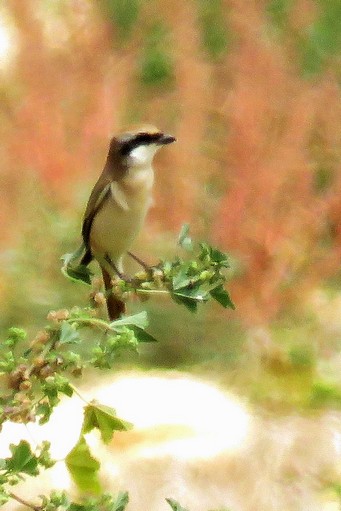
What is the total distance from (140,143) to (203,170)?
2.80 ft

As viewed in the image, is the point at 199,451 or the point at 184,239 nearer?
the point at 184,239

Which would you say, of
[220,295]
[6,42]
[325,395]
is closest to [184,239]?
[220,295]

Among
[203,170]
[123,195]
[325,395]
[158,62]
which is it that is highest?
[123,195]

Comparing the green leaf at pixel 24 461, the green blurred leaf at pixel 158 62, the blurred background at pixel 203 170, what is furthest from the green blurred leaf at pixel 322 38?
the green leaf at pixel 24 461

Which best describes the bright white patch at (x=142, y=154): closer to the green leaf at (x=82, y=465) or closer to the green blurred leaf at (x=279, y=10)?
the green leaf at (x=82, y=465)

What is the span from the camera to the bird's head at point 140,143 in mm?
481

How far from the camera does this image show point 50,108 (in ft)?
4.24

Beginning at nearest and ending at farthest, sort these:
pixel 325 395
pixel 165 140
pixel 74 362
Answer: pixel 74 362
pixel 165 140
pixel 325 395

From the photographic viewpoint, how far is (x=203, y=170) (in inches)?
52.4

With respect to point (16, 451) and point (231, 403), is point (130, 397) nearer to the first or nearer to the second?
point (231, 403)

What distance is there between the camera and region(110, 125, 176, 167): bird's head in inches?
19.0

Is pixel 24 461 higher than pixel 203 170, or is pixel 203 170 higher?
pixel 24 461

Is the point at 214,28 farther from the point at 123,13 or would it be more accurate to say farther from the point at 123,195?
the point at 123,195

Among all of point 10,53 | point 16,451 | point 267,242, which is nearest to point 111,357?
point 16,451
